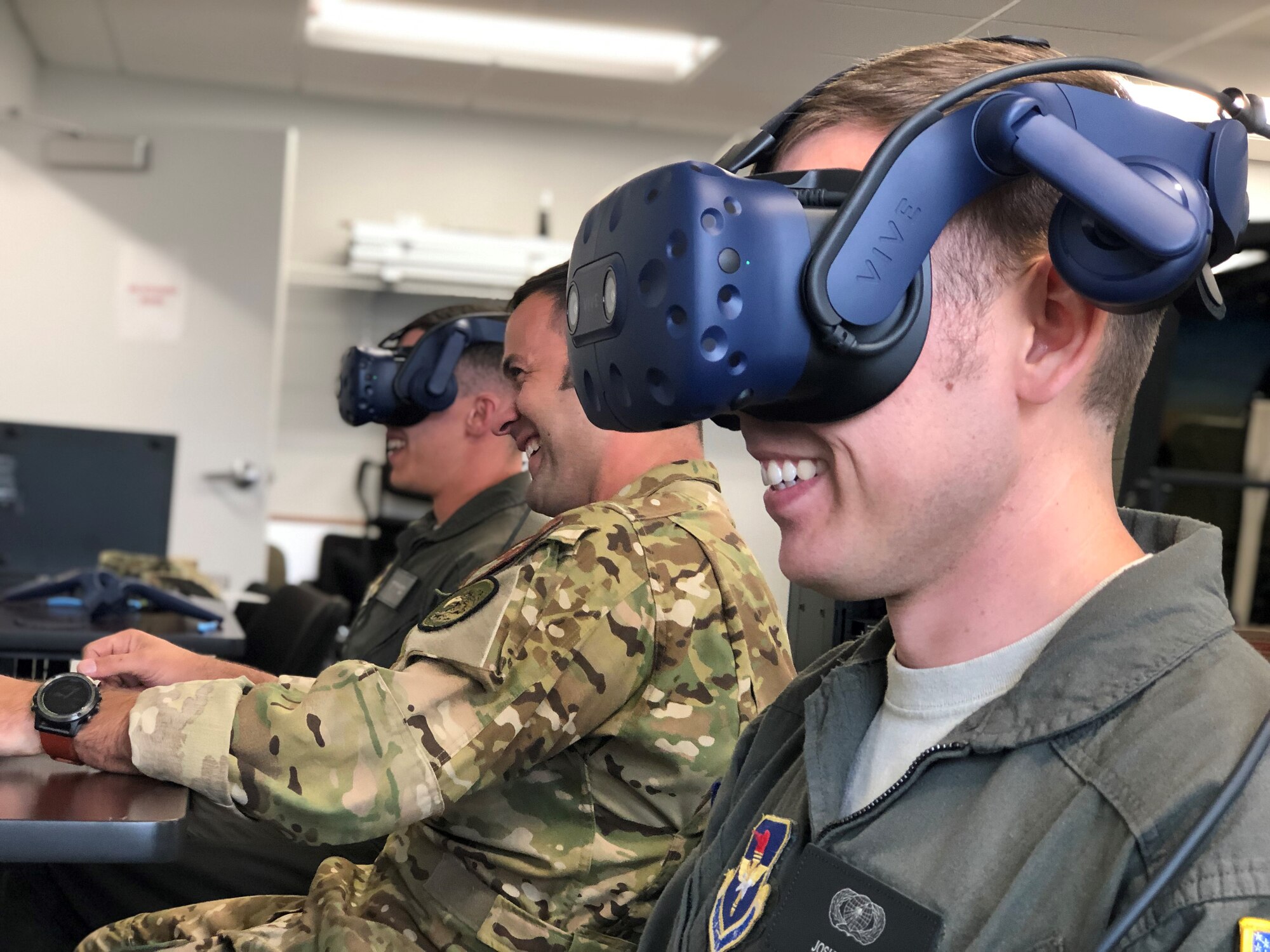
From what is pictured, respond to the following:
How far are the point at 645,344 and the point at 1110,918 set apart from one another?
0.34 meters

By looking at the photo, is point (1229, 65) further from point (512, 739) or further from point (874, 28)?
point (512, 739)

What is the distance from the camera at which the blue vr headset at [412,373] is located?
228 cm

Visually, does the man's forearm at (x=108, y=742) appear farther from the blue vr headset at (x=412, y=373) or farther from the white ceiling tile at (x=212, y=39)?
the white ceiling tile at (x=212, y=39)

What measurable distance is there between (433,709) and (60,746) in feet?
1.27

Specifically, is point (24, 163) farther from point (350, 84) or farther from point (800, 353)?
point (800, 353)

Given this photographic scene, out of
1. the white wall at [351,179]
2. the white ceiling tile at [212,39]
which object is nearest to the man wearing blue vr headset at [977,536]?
the white ceiling tile at [212,39]

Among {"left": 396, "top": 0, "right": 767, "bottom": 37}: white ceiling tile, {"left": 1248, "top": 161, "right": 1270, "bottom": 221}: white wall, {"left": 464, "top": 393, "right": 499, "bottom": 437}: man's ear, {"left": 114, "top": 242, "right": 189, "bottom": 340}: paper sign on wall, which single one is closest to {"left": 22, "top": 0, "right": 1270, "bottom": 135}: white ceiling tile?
{"left": 396, "top": 0, "right": 767, "bottom": 37}: white ceiling tile

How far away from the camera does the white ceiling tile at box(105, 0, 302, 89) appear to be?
4809 millimetres

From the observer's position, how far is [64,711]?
1.16m

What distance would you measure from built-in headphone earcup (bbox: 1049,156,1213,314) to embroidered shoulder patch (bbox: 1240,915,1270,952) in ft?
0.92

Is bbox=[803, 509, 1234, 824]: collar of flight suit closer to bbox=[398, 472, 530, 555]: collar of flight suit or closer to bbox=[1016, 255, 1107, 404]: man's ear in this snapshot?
bbox=[1016, 255, 1107, 404]: man's ear

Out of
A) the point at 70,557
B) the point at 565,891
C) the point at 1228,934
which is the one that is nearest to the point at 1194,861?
the point at 1228,934

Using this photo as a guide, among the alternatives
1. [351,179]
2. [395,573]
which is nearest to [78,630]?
[395,573]

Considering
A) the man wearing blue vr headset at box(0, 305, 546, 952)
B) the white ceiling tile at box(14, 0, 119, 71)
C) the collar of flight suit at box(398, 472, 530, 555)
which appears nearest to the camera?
the man wearing blue vr headset at box(0, 305, 546, 952)
